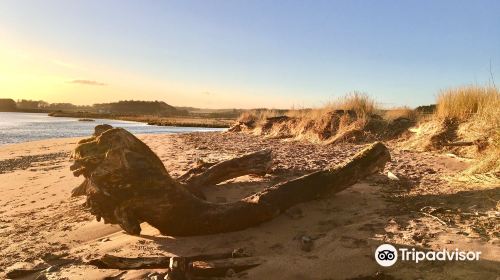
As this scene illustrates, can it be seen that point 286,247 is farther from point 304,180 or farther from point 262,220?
point 304,180

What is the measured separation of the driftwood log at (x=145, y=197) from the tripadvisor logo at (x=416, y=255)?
135 centimetres

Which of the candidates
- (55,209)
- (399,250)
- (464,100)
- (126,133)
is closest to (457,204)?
(399,250)

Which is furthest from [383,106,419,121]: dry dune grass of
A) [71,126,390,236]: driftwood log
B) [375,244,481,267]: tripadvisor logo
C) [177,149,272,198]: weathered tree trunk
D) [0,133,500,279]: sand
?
[375,244,481,267]: tripadvisor logo

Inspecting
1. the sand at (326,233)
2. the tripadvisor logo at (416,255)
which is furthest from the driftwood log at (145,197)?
the tripadvisor logo at (416,255)

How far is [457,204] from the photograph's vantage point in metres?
4.62

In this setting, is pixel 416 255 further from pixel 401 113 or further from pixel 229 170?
pixel 401 113

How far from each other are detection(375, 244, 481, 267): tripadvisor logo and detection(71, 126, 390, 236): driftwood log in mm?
1351

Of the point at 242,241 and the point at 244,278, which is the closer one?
the point at 244,278

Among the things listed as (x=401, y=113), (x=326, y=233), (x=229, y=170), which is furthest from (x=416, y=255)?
(x=401, y=113)

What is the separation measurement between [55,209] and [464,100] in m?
10.00

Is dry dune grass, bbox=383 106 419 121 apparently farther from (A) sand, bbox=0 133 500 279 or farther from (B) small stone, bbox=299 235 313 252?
(B) small stone, bbox=299 235 313 252

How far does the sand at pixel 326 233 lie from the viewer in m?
3.41

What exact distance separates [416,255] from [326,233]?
97 cm

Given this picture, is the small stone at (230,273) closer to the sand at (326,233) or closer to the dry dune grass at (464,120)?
the sand at (326,233)
